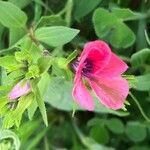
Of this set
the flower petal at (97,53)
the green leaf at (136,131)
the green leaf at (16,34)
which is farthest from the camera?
the green leaf at (136,131)

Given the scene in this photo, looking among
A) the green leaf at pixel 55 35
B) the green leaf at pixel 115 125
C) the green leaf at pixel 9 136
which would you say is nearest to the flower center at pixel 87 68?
the green leaf at pixel 55 35

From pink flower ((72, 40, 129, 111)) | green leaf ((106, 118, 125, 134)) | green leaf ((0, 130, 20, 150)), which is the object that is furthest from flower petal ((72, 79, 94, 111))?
green leaf ((106, 118, 125, 134))

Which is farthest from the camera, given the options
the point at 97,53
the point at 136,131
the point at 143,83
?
the point at 136,131

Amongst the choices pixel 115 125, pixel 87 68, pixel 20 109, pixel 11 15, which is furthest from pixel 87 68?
pixel 115 125

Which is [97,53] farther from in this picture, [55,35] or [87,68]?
[55,35]

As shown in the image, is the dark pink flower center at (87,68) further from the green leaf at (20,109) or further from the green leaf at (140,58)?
the green leaf at (140,58)

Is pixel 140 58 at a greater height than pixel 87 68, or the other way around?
pixel 87 68

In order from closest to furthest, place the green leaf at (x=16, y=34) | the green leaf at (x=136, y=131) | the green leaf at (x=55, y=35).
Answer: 1. the green leaf at (x=55, y=35)
2. the green leaf at (x=16, y=34)
3. the green leaf at (x=136, y=131)
